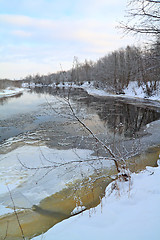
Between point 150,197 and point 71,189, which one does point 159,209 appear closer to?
point 150,197

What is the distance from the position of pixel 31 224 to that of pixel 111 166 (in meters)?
3.07

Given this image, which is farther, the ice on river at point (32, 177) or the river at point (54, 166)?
the ice on river at point (32, 177)

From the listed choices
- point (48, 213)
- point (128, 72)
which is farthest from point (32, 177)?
point (128, 72)

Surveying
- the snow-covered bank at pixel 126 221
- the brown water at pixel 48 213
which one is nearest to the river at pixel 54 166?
the brown water at pixel 48 213

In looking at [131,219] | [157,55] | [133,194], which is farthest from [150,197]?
[157,55]

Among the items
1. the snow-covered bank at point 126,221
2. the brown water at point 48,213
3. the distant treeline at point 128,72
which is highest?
the distant treeline at point 128,72

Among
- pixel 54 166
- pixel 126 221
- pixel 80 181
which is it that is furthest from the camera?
pixel 80 181

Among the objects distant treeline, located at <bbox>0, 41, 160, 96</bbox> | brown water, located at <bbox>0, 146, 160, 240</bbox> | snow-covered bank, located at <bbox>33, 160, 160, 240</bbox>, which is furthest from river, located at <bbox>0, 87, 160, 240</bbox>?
distant treeline, located at <bbox>0, 41, 160, 96</bbox>

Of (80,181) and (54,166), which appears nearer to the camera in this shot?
(54,166)

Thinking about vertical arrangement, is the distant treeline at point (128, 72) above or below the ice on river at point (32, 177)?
above

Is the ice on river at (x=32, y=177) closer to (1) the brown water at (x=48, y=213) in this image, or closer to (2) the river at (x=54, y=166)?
(2) the river at (x=54, y=166)

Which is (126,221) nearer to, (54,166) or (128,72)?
(54,166)

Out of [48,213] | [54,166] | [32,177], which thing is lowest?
[48,213]

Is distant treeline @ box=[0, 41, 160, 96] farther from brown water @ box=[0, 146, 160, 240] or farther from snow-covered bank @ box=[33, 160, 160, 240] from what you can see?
brown water @ box=[0, 146, 160, 240]
